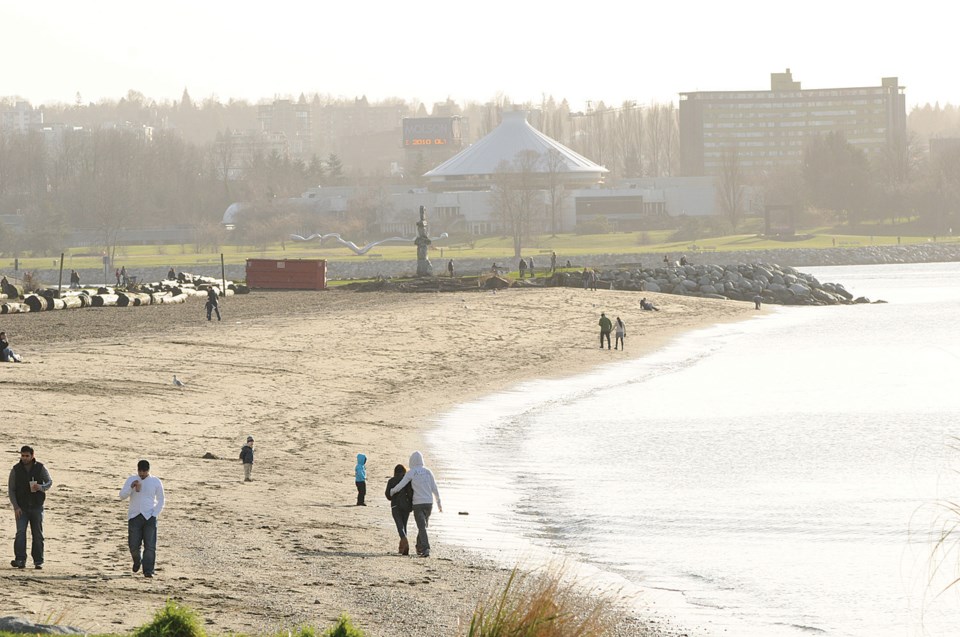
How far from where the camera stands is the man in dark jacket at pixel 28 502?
13469 millimetres

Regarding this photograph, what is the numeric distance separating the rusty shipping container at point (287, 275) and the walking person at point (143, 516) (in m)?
55.1

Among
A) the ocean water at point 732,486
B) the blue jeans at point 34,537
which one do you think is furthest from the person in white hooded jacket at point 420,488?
the blue jeans at point 34,537

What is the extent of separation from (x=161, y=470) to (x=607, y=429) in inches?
464

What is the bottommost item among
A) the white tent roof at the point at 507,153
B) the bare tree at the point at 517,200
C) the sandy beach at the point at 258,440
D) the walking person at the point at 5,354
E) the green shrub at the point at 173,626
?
the sandy beach at the point at 258,440

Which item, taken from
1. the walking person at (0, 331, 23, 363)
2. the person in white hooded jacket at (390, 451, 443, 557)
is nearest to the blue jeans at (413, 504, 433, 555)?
the person in white hooded jacket at (390, 451, 443, 557)

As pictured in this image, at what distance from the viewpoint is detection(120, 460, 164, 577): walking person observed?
1370 cm

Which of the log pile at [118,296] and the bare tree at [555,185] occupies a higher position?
the bare tree at [555,185]

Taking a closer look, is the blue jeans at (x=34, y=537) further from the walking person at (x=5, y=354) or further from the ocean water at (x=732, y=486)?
the walking person at (x=5, y=354)

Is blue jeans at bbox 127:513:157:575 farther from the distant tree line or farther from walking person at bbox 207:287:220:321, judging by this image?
the distant tree line

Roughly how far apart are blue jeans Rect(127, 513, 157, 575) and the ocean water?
491 centimetres

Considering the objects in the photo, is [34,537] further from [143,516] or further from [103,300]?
[103,300]

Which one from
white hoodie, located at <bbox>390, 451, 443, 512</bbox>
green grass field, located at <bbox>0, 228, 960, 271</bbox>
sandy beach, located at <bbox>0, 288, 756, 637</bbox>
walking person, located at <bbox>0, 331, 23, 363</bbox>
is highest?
green grass field, located at <bbox>0, 228, 960, 271</bbox>

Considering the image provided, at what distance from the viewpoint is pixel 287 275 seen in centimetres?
6950

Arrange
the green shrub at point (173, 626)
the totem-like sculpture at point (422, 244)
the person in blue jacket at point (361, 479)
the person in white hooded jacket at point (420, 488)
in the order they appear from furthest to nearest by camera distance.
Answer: the totem-like sculpture at point (422, 244) → the person in blue jacket at point (361, 479) → the person in white hooded jacket at point (420, 488) → the green shrub at point (173, 626)
